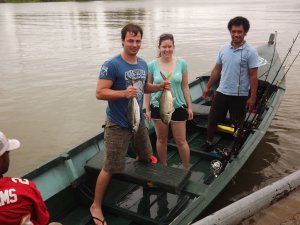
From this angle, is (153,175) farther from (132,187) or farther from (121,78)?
(121,78)

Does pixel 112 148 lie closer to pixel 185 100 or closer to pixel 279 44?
pixel 185 100

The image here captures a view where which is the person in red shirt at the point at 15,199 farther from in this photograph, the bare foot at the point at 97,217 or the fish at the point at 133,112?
the bare foot at the point at 97,217

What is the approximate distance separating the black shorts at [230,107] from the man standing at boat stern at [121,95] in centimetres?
165

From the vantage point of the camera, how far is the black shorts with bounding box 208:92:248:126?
536 centimetres

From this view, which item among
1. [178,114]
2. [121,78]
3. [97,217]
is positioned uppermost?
[121,78]

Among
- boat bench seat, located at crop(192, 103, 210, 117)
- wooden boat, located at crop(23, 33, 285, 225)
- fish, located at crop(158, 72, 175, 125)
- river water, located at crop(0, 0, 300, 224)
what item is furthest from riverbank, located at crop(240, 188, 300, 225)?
boat bench seat, located at crop(192, 103, 210, 117)

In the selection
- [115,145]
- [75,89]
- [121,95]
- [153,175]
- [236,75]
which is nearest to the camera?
[121,95]

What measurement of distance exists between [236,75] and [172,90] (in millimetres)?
1201

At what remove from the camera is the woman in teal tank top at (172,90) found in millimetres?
4453

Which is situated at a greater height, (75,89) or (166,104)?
(166,104)

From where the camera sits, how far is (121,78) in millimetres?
3639

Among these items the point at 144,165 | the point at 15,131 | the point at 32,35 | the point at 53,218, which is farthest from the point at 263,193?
the point at 32,35

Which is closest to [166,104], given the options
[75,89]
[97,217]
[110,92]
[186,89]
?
[186,89]

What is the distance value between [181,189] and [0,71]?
13054mm
